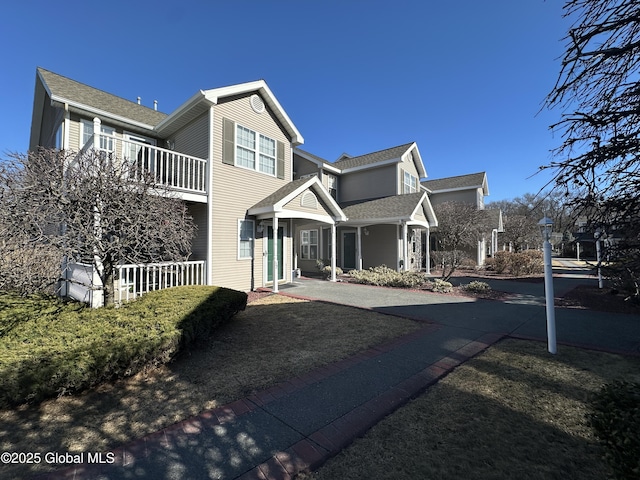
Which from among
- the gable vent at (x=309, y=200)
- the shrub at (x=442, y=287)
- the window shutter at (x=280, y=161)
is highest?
the window shutter at (x=280, y=161)

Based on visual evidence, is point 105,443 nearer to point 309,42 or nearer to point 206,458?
point 206,458

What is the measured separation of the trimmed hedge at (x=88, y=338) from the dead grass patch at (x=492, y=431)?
2935 millimetres

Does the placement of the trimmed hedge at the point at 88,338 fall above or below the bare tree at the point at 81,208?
below

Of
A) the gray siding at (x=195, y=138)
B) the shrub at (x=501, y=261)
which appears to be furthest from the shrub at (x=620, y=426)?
the shrub at (x=501, y=261)

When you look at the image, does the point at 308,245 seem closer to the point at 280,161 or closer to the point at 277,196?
the point at 280,161

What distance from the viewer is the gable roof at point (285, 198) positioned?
10234 millimetres

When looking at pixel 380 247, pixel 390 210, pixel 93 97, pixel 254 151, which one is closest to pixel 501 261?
pixel 380 247

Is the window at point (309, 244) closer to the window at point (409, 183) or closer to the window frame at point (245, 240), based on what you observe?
the window at point (409, 183)

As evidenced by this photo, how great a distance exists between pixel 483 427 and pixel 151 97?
22.0 meters

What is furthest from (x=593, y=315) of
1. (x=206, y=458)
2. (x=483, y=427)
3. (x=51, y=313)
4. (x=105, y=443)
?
(x=51, y=313)

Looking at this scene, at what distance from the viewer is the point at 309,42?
11953 mm

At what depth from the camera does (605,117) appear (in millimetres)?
2693

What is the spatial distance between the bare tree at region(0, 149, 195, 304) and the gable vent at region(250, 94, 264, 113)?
7230 millimetres

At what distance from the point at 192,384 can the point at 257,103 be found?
10828mm
